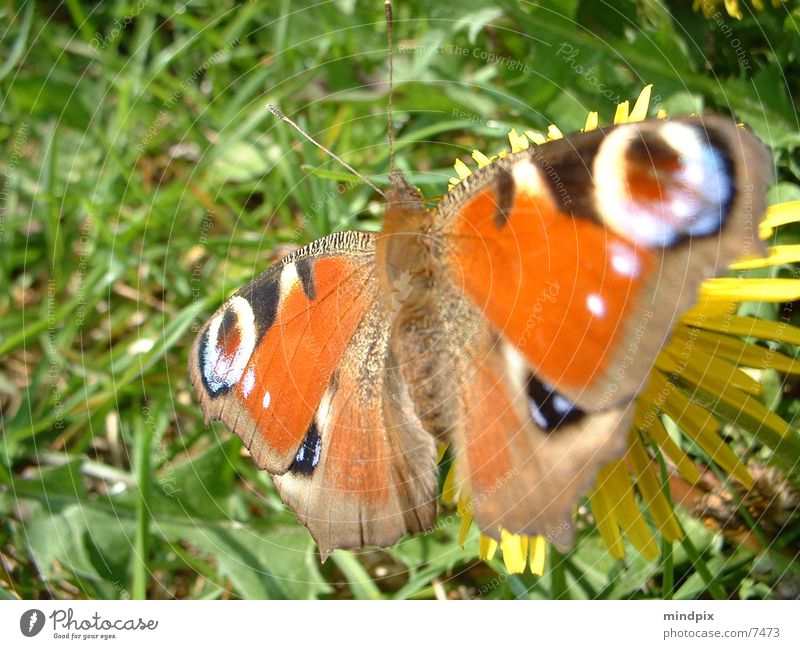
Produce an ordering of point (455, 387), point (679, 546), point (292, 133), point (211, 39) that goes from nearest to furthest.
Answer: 1. point (455, 387)
2. point (679, 546)
3. point (292, 133)
4. point (211, 39)

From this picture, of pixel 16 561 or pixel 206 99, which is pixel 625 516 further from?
pixel 206 99

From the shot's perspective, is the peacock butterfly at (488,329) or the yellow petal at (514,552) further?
the yellow petal at (514,552)

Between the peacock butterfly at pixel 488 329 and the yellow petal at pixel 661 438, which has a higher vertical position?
the peacock butterfly at pixel 488 329

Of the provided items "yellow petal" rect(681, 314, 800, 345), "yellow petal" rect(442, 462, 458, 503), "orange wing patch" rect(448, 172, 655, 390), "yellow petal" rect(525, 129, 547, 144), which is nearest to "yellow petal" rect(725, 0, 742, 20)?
"yellow petal" rect(525, 129, 547, 144)

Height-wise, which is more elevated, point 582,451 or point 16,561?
point 582,451

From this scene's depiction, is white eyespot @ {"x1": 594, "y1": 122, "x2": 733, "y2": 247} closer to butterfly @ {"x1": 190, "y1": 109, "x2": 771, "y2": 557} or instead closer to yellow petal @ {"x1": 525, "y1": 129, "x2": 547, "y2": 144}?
butterfly @ {"x1": 190, "y1": 109, "x2": 771, "y2": 557}

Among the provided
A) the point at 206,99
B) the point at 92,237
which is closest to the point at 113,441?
the point at 92,237

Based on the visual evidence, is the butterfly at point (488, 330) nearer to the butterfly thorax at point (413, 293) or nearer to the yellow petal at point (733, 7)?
the butterfly thorax at point (413, 293)
